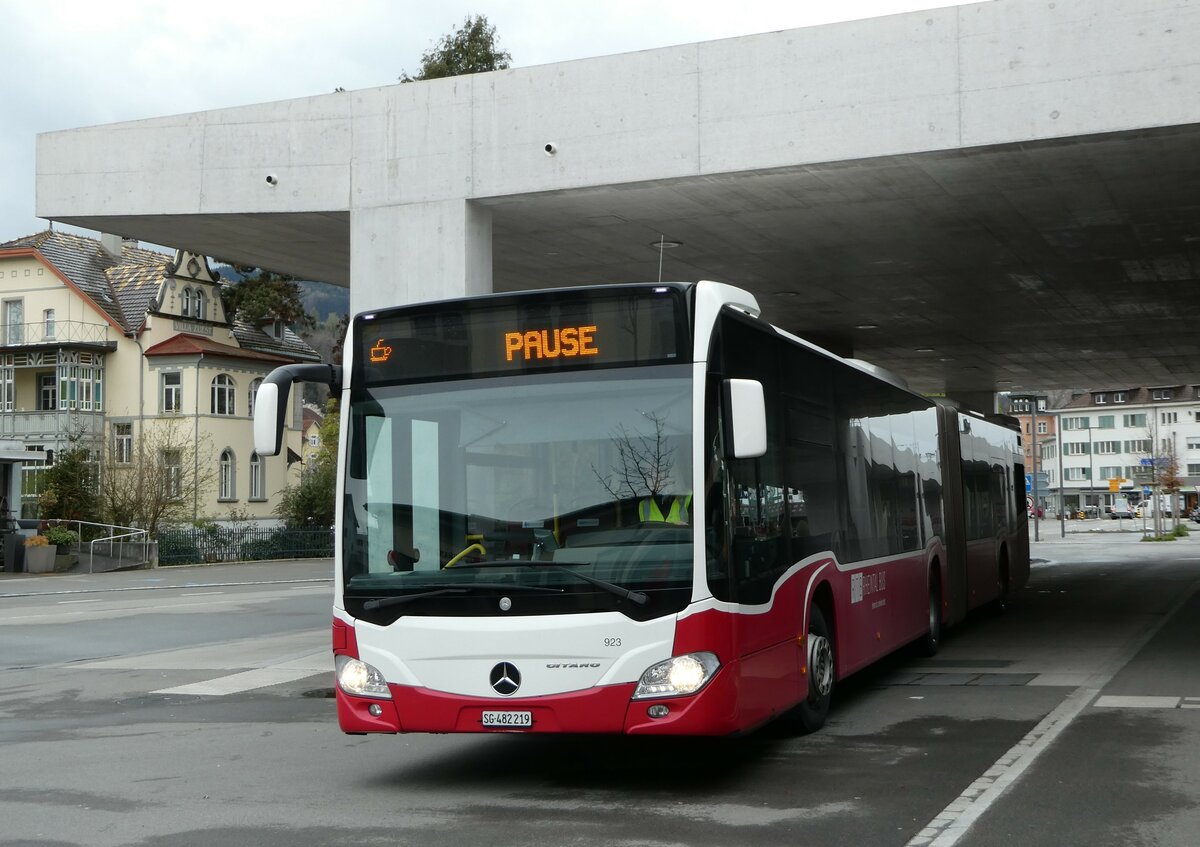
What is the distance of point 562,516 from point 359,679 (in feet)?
5.36

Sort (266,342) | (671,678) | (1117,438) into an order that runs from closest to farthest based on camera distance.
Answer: (671,678) < (266,342) < (1117,438)

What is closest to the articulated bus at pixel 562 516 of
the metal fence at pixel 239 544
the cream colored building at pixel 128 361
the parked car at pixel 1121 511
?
the metal fence at pixel 239 544

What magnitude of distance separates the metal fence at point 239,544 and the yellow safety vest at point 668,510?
4009cm

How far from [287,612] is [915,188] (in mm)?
15020

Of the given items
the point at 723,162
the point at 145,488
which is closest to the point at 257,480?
the point at 145,488

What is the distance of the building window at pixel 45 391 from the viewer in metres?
62.3

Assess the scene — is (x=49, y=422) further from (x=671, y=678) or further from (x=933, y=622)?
(x=671, y=678)

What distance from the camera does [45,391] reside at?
2468 inches

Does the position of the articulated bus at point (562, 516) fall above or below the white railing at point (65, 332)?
below

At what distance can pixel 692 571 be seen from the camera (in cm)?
766

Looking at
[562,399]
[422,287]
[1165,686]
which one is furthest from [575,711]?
[422,287]

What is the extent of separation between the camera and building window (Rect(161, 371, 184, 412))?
2349 inches

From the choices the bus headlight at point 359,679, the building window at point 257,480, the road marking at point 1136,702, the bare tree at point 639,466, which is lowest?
the road marking at point 1136,702

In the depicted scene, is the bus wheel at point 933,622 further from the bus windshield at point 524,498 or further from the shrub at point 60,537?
the shrub at point 60,537
